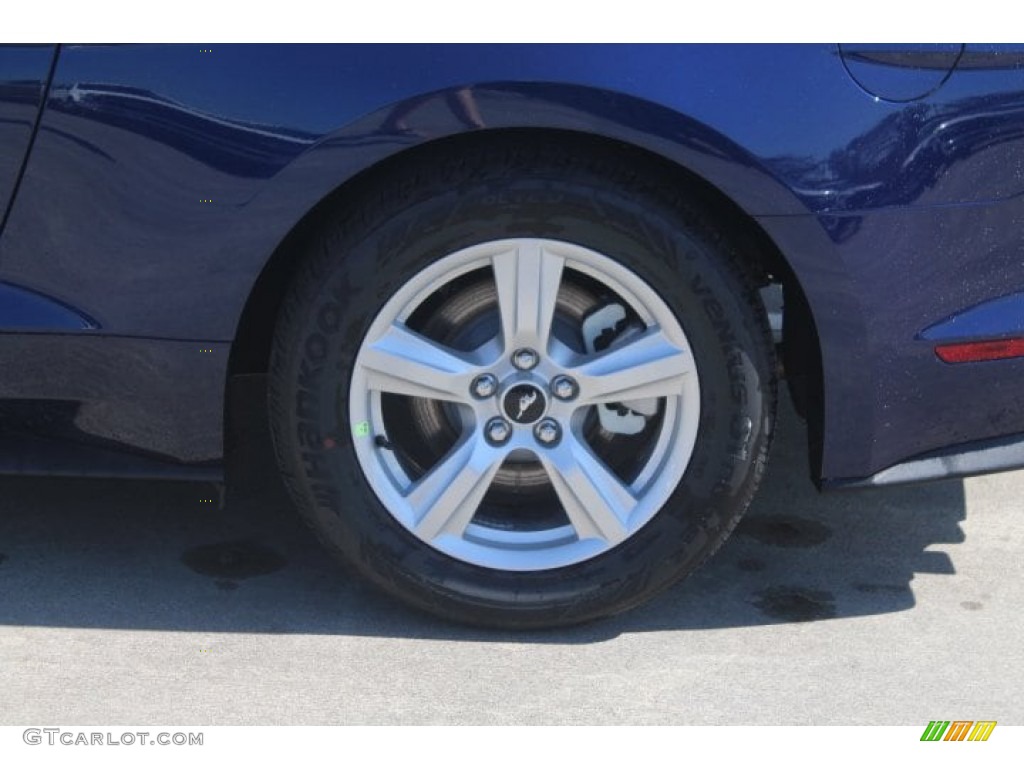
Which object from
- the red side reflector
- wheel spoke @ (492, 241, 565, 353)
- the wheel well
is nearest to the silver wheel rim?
wheel spoke @ (492, 241, 565, 353)

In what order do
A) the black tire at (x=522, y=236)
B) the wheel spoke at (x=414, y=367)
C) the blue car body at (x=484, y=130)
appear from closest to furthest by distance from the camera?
the blue car body at (x=484, y=130) → the black tire at (x=522, y=236) → the wheel spoke at (x=414, y=367)

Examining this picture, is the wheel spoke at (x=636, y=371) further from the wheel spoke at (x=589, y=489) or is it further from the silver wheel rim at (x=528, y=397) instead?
the wheel spoke at (x=589, y=489)

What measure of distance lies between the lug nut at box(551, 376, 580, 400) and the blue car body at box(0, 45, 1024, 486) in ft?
1.49

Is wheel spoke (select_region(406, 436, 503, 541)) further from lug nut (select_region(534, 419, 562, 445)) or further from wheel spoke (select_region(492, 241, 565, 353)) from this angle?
wheel spoke (select_region(492, 241, 565, 353))

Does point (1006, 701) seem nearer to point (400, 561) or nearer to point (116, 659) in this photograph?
point (400, 561)

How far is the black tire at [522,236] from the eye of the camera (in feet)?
10.5

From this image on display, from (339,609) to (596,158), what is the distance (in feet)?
3.56

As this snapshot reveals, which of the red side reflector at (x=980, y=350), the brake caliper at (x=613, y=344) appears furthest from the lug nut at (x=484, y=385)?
the red side reflector at (x=980, y=350)

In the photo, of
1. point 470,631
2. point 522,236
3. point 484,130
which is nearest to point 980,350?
point 522,236

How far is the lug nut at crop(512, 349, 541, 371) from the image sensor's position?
3318 millimetres

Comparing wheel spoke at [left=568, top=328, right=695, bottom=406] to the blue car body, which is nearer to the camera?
the blue car body
